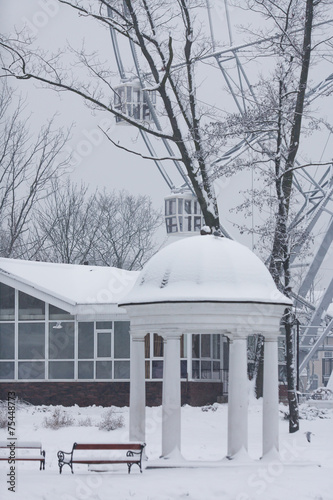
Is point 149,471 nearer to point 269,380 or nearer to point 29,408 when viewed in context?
point 269,380

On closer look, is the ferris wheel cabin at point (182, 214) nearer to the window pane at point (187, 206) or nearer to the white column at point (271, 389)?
the window pane at point (187, 206)

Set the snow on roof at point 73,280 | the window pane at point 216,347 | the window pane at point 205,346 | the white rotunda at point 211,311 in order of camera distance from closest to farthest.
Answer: the white rotunda at point 211,311 → the snow on roof at point 73,280 → the window pane at point 205,346 → the window pane at point 216,347

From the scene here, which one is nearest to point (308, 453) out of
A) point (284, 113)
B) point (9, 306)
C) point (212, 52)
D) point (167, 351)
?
point (167, 351)

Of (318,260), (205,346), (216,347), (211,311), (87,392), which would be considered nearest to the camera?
(211,311)

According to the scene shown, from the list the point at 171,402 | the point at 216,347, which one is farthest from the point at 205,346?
the point at 171,402

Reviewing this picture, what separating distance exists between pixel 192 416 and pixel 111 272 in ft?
26.5

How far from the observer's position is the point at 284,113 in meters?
24.2

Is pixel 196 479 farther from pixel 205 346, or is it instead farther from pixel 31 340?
pixel 205 346

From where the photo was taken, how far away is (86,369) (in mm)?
29641

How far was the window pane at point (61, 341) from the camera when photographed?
29578 millimetres

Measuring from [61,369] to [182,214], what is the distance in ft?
28.9

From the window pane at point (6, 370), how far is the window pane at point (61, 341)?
1204 millimetres

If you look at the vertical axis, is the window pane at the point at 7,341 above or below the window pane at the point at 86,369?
above

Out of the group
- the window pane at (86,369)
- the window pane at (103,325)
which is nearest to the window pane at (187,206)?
the window pane at (103,325)
